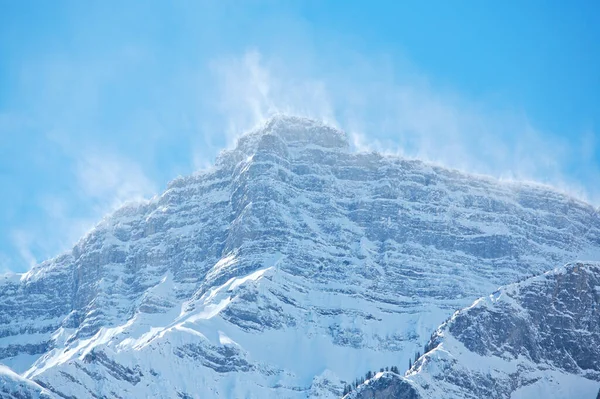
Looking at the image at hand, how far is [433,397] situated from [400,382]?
775 centimetres

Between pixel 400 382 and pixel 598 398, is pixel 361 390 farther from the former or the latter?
pixel 598 398

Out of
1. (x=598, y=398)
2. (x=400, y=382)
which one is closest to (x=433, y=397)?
(x=400, y=382)

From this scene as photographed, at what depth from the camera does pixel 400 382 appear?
194m

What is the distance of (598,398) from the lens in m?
190

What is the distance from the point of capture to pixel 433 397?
200 m

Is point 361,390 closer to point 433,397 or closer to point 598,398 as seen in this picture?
point 433,397

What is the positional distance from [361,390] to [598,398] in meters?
30.1

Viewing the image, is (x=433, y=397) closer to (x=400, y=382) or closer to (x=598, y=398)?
(x=400, y=382)

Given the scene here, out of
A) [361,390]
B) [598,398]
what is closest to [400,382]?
[361,390]

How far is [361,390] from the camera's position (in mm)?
192375

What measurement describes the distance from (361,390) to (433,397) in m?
12.4
